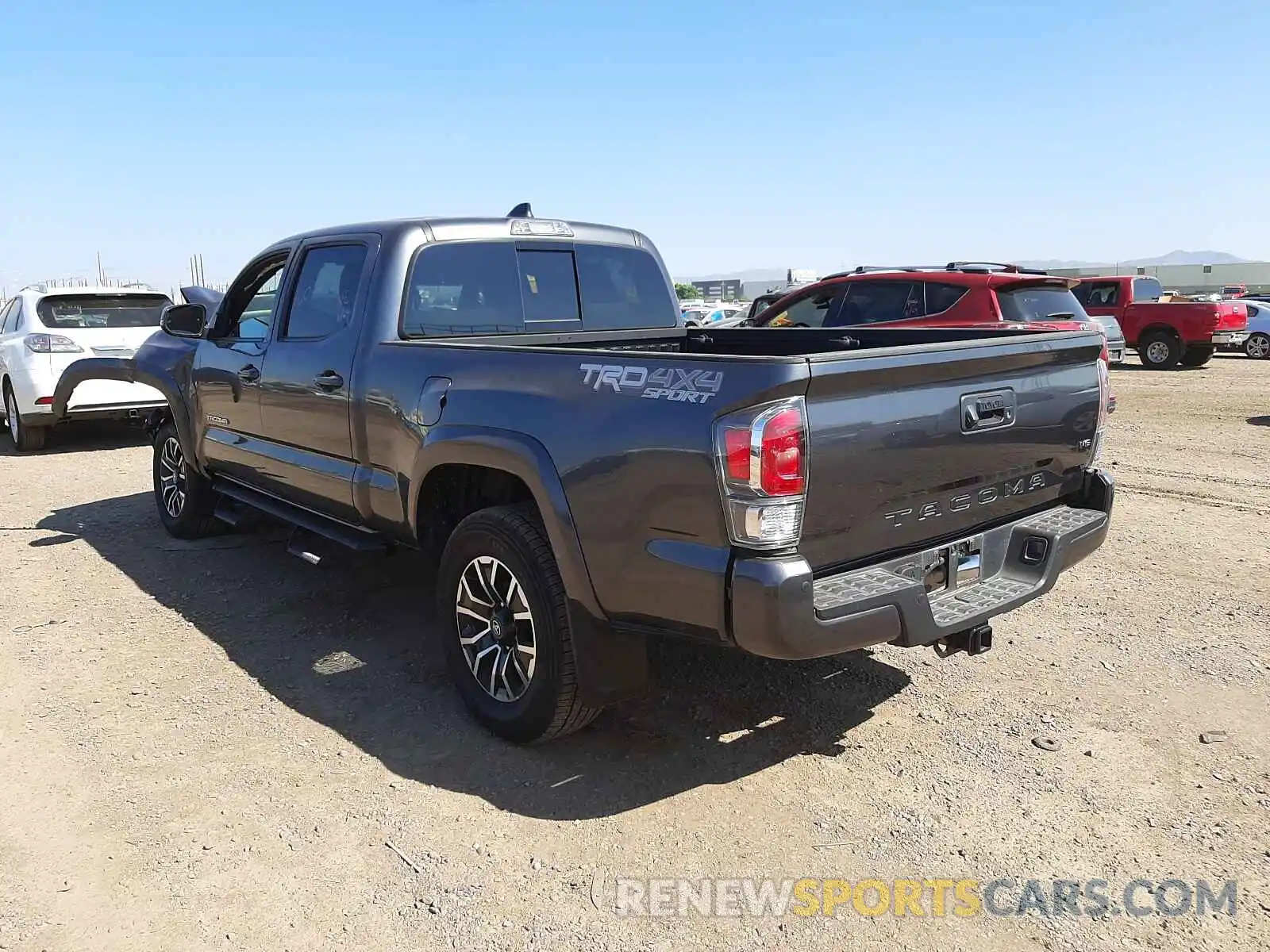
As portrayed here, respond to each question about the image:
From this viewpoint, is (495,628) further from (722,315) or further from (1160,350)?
(722,315)

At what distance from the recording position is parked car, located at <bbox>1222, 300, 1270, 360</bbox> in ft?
70.6

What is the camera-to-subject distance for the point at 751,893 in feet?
9.43

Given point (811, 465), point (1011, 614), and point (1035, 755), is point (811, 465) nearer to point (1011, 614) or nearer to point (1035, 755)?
point (1035, 755)

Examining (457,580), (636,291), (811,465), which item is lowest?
(457,580)

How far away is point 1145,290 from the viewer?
1969 centimetres

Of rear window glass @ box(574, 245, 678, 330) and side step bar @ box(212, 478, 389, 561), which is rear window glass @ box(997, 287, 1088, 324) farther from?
side step bar @ box(212, 478, 389, 561)

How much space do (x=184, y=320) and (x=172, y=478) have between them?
144 centimetres

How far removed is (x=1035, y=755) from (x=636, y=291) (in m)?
3.11

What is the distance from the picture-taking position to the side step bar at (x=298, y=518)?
4.61m

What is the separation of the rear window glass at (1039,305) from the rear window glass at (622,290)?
18.8 feet

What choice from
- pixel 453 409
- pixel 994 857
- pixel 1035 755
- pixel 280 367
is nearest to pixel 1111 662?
pixel 1035 755

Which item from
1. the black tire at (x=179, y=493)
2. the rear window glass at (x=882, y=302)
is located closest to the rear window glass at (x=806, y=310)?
the rear window glass at (x=882, y=302)

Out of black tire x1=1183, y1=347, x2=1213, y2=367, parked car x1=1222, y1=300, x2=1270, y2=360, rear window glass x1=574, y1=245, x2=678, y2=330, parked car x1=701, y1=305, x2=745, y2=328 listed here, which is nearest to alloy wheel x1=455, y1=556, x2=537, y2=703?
rear window glass x1=574, y1=245, x2=678, y2=330

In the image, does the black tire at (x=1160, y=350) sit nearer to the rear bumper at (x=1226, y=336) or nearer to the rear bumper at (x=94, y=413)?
the rear bumper at (x=1226, y=336)
